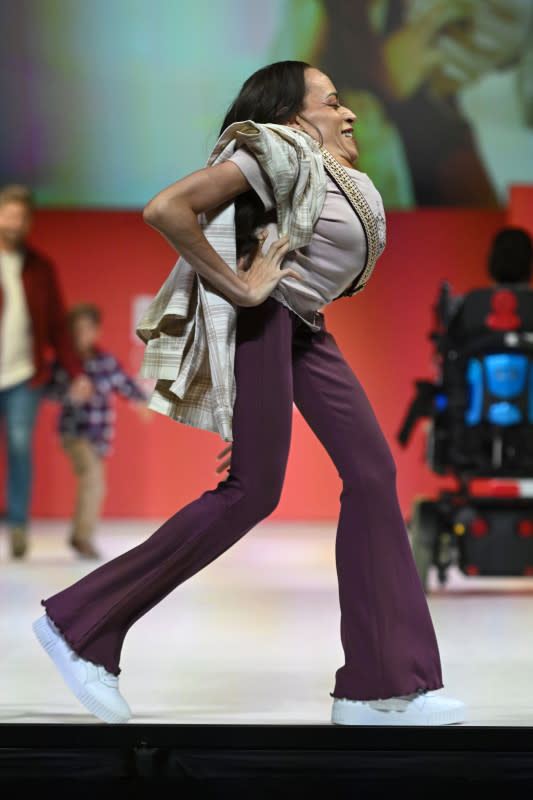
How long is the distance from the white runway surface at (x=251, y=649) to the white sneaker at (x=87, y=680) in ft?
0.28

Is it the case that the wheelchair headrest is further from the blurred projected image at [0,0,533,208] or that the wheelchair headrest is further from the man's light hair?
the blurred projected image at [0,0,533,208]

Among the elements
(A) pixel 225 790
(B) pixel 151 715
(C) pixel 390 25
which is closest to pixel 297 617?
(B) pixel 151 715

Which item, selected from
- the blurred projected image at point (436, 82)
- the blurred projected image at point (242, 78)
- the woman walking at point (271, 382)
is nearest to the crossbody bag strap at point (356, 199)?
the woman walking at point (271, 382)

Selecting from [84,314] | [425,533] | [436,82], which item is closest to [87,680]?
[425,533]

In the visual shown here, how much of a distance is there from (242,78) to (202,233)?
5.65 meters

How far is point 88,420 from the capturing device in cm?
526

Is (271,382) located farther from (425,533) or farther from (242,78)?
(242,78)

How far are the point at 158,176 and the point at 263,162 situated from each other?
6137 millimetres

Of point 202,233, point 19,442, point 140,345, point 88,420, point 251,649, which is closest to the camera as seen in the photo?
point 202,233

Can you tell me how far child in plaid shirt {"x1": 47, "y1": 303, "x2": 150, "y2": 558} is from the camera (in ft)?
16.9

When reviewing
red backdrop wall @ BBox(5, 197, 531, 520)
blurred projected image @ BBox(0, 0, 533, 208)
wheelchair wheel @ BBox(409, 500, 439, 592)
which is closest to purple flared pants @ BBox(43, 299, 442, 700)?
wheelchair wheel @ BBox(409, 500, 439, 592)

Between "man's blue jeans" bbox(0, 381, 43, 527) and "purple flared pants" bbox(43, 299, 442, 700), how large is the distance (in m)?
3.32

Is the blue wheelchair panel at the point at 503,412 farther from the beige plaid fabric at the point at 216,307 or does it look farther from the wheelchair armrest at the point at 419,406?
the beige plaid fabric at the point at 216,307

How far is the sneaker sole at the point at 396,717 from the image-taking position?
5.89 feet
